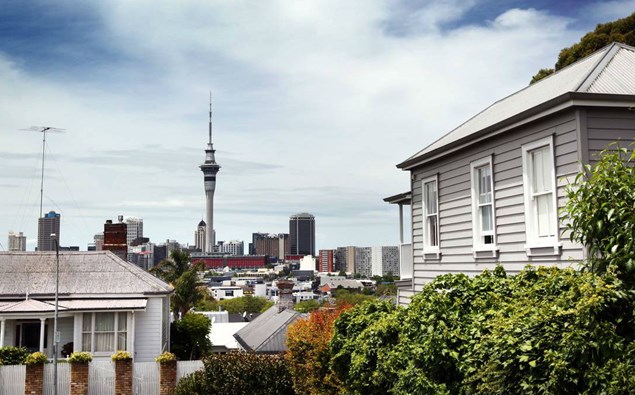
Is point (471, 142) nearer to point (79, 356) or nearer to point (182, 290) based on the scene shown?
point (79, 356)

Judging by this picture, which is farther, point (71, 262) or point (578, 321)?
point (71, 262)

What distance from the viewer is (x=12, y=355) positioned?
23562 mm

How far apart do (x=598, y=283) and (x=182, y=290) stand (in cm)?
5780

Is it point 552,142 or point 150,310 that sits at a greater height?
point 552,142

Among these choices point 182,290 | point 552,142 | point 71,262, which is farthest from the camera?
point 182,290

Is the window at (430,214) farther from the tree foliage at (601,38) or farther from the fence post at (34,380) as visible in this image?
the tree foliage at (601,38)

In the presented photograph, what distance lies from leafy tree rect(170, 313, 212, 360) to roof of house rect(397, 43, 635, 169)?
2199 cm

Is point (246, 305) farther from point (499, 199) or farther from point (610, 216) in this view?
point (610, 216)

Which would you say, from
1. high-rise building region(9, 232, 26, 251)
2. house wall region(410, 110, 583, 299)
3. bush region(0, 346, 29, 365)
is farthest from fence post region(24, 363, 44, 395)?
high-rise building region(9, 232, 26, 251)

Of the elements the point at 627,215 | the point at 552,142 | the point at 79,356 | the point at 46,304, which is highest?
the point at 552,142

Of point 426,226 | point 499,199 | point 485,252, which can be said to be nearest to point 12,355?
point 426,226

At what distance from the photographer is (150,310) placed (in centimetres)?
2697

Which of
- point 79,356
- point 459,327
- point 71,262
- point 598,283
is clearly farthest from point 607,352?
point 71,262

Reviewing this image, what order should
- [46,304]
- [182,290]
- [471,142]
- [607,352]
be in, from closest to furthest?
[607,352] < [471,142] < [46,304] < [182,290]
